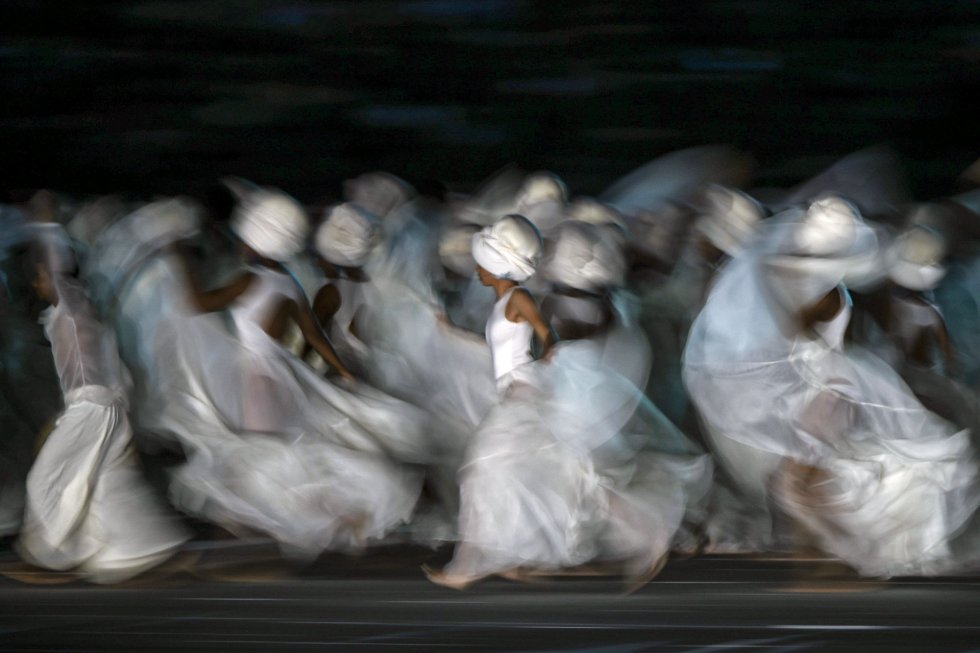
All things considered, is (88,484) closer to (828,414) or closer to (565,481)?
(565,481)

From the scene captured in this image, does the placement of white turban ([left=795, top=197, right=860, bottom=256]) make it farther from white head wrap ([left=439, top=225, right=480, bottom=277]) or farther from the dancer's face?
white head wrap ([left=439, top=225, right=480, bottom=277])

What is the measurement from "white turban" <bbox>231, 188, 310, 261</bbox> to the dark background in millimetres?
5814

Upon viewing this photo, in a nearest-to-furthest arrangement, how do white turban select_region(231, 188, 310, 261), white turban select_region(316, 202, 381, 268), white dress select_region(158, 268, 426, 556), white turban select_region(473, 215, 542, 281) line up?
white turban select_region(473, 215, 542, 281) → white dress select_region(158, 268, 426, 556) → white turban select_region(231, 188, 310, 261) → white turban select_region(316, 202, 381, 268)

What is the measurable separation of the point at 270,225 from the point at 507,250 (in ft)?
Result: 3.55

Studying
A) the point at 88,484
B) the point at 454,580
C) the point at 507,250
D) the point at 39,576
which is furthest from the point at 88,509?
the point at 507,250

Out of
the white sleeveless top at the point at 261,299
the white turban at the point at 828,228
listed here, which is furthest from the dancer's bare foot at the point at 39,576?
the white turban at the point at 828,228

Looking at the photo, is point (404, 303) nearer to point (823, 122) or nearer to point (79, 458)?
point (79, 458)

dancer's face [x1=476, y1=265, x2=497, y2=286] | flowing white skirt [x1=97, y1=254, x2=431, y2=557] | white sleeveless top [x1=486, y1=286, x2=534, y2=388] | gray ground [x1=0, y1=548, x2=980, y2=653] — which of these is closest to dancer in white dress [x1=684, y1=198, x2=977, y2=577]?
gray ground [x1=0, y1=548, x2=980, y2=653]

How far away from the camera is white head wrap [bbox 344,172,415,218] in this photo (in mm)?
8383

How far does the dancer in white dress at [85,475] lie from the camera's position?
6.84m

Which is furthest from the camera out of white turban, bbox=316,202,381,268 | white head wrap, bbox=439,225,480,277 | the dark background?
the dark background

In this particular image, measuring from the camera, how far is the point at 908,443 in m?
6.79

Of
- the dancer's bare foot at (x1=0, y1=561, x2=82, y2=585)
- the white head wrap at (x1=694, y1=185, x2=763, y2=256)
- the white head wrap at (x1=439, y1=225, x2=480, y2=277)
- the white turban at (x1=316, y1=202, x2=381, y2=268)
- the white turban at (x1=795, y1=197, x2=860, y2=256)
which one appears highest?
the white turban at (x1=795, y1=197, x2=860, y2=256)

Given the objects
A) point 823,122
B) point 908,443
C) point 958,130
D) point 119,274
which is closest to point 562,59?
point 823,122
